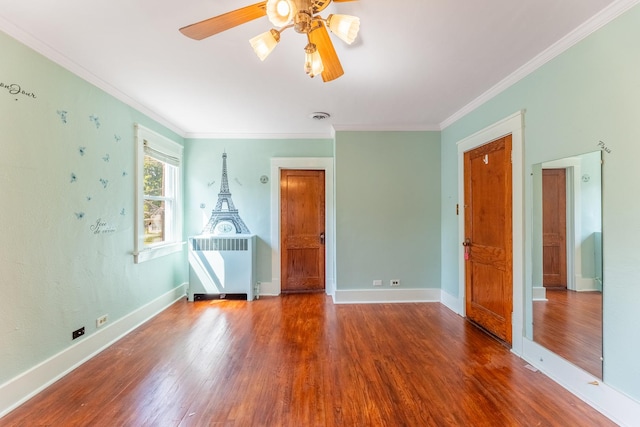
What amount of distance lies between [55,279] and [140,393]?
1.13m

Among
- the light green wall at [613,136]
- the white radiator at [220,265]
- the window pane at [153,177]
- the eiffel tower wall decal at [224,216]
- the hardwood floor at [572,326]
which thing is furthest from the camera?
the eiffel tower wall decal at [224,216]

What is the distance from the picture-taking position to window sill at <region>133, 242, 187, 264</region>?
3160 millimetres

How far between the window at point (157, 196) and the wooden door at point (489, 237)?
3917 mm

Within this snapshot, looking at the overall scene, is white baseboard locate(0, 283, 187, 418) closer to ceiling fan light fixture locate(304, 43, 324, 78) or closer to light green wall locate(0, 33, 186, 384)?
light green wall locate(0, 33, 186, 384)

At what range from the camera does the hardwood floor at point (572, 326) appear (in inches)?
72.8

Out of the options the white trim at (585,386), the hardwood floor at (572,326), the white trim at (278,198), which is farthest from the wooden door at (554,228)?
the white trim at (278,198)

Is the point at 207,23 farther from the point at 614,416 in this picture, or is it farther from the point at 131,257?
the point at 614,416

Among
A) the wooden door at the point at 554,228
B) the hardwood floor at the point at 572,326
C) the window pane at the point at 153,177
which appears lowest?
the hardwood floor at the point at 572,326

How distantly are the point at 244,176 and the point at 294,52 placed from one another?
8.42 ft

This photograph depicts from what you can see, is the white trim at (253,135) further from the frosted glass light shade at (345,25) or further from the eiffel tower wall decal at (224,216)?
the frosted glass light shade at (345,25)

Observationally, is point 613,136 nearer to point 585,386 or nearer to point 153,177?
point 585,386

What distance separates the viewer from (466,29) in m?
1.84

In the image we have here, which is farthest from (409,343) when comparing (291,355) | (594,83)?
(594,83)

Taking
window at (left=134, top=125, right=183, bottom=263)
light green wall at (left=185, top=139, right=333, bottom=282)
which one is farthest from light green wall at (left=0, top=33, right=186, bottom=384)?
light green wall at (left=185, top=139, right=333, bottom=282)
